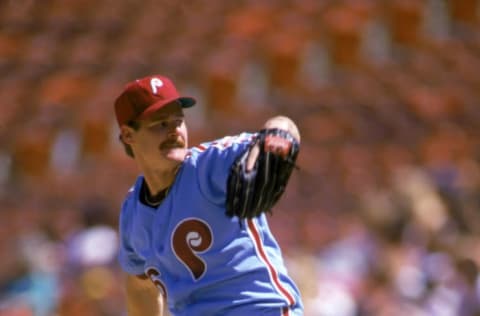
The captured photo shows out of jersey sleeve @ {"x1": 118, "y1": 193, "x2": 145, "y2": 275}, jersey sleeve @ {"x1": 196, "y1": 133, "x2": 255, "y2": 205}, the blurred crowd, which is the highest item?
jersey sleeve @ {"x1": 196, "y1": 133, "x2": 255, "y2": 205}

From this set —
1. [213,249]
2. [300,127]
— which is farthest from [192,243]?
[300,127]

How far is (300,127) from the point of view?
9.54m

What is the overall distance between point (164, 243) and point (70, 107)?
629 centimetres

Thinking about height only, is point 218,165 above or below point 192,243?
above

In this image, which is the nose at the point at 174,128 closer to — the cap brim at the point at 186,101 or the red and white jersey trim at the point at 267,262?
the cap brim at the point at 186,101

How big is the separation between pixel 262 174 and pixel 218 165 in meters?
0.23

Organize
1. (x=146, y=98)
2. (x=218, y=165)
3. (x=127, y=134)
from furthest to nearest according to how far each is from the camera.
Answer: (x=127, y=134) < (x=146, y=98) < (x=218, y=165)

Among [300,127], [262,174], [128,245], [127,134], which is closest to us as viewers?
[262,174]

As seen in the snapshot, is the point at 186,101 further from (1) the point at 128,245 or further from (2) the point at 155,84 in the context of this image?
(1) the point at 128,245

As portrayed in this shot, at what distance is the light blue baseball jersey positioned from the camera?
370 centimetres

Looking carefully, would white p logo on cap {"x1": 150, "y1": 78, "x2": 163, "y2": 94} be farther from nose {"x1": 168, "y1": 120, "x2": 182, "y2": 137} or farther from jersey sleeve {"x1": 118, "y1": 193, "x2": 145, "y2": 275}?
jersey sleeve {"x1": 118, "y1": 193, "x2": 145, "y2": 275}

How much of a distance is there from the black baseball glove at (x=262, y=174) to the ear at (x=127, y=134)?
46cm

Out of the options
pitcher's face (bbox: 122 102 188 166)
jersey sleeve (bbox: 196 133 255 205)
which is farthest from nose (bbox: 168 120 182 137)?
jersey sleeve (bbox: 196 133 255 205)

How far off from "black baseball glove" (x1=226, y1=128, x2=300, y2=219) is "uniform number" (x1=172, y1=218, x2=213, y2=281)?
0.19 metres
